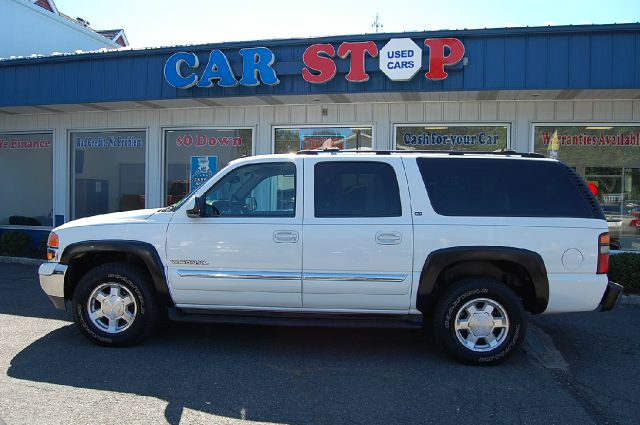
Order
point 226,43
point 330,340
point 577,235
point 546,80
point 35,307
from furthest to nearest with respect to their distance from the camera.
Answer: point 226,43 < point 546,80 < point 35,307 < point 330,340 < point 577,235

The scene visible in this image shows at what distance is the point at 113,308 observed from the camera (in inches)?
205

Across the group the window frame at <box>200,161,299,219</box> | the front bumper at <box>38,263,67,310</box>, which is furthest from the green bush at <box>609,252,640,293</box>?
the front bumper at <box>38,263,67,310</box>

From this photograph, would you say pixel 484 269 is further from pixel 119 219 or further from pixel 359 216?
pixel 119 219

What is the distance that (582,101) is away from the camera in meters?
9.19

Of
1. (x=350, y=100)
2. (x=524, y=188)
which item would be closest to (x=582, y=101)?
(x=350, y=100)

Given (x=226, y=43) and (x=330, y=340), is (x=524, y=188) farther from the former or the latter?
(x=226, y=43)

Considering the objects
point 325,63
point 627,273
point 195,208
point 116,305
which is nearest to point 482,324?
point 195,208

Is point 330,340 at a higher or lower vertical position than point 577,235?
lower

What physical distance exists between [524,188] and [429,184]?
0.88 meters

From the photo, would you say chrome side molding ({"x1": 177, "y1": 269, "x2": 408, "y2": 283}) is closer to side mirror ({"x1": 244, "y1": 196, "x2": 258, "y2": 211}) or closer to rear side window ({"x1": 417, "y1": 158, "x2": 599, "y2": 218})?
side mirror ({"x1": 244, "y1": 196, "x2": 258, "y2": 211})

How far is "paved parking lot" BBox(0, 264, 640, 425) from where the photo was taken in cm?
384

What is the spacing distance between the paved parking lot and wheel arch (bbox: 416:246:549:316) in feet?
2.09

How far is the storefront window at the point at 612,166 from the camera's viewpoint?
30.2ft

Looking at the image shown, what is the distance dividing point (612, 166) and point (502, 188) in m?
5.50
